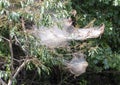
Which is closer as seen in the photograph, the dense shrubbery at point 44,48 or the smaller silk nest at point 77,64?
the dense shrubbery at point 44,48

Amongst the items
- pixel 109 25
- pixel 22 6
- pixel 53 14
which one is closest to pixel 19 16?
pixel 22 6

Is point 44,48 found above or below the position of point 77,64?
above

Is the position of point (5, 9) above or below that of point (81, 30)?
above

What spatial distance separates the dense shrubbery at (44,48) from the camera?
3816mm

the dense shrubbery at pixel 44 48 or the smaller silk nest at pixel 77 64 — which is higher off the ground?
the dense shrubbery at pixel 44 48

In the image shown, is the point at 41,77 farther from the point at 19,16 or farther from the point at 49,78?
the point at 19,16

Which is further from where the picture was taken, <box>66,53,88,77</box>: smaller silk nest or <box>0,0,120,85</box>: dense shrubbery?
<box>66,53,88,77</box>: smaller silk nest

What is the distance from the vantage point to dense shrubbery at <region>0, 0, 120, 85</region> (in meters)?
3.82

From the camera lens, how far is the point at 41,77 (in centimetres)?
607

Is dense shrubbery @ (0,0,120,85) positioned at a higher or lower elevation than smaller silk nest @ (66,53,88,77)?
higher

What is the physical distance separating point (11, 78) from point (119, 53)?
91.7 inches

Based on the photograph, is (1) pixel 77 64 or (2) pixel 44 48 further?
(1) pixel 77 64

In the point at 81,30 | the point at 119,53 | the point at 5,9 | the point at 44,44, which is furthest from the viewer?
the point at 119,53

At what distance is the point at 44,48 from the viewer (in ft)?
13.1
